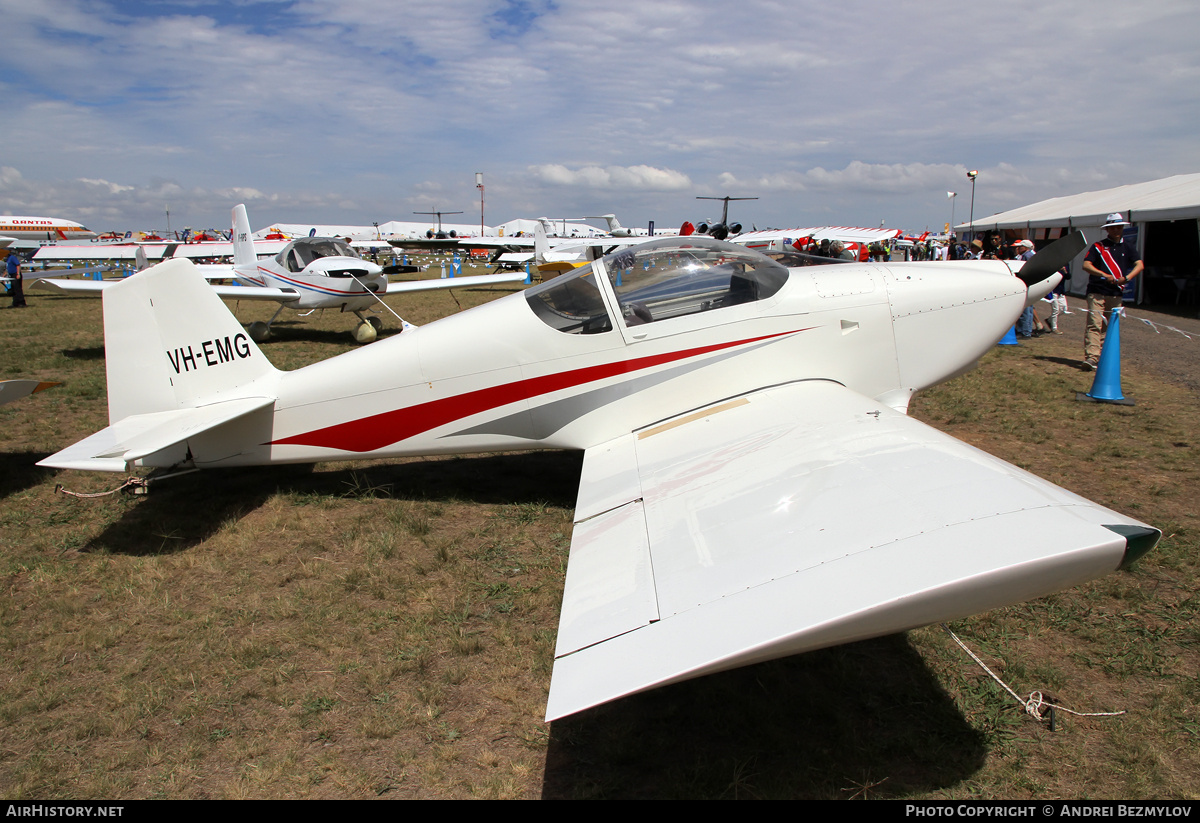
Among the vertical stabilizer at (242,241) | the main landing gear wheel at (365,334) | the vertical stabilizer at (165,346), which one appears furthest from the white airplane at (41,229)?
the vertical stabilizer at (165,346)

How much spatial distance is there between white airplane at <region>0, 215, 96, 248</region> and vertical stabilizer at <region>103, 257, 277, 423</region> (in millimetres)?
90246

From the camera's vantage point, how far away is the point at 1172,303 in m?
18.5

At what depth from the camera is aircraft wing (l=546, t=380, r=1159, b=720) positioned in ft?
6.46

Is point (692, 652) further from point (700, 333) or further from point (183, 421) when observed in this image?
→ point (183, 421)

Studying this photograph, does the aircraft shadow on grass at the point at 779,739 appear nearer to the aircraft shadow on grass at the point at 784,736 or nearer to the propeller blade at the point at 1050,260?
the aircraft shadow on grass at the point at 784,736

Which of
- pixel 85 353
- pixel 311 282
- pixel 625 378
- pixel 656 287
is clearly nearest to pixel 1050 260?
pixel 656 287

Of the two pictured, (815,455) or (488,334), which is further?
(488,334)

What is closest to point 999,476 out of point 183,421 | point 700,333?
point 700,333

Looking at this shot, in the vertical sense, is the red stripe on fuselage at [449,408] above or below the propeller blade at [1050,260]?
below

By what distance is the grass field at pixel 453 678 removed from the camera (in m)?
2.51

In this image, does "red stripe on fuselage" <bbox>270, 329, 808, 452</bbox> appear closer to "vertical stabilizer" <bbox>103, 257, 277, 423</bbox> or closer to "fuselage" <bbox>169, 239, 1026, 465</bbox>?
"fuselage" <bbox>169, 239, 1026, 465</bbox>

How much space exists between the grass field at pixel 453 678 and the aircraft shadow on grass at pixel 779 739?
11 mm
